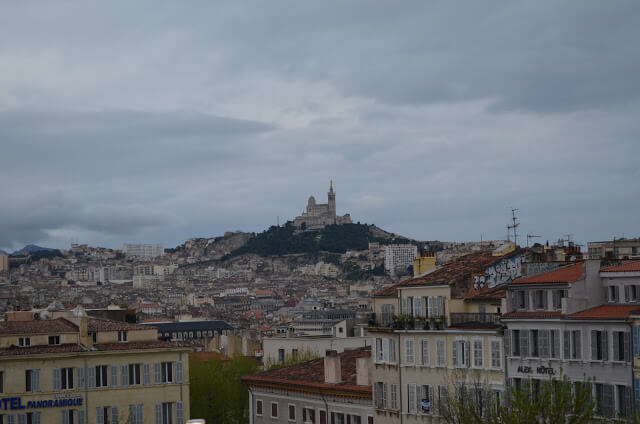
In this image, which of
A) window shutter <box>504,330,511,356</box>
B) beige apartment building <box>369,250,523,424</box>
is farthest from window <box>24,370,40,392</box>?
window shutter <box>504,330,511,356</box>

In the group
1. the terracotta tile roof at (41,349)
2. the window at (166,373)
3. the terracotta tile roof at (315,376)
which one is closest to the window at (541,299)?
the terracotta tile roof at (315,376)

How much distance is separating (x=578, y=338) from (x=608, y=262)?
16.5ft

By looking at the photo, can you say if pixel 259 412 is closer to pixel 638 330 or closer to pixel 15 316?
pixel 15 316

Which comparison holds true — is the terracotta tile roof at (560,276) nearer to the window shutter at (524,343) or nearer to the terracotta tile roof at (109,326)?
the window shutter at (524,343)

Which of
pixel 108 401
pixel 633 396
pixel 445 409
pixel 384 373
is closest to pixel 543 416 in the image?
pixel 633 396

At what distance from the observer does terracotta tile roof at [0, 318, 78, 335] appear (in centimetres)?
6297

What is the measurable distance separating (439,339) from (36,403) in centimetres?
2182

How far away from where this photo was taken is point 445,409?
50094 mm

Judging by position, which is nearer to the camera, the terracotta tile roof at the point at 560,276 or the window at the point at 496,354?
the terracotta tile roof at the point at 560,276

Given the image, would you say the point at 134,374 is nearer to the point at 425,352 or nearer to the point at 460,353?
the point at 425,352

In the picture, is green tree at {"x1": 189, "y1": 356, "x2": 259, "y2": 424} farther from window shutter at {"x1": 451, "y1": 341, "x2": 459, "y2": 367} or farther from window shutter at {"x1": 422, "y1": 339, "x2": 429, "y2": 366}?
window shutter at {"x1": 451, "y1": 341, "x2": 459, "y2": 367}

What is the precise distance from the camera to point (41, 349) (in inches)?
2454

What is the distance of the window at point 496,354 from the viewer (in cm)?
5059

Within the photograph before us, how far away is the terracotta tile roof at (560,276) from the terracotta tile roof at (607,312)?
1.40 meters
